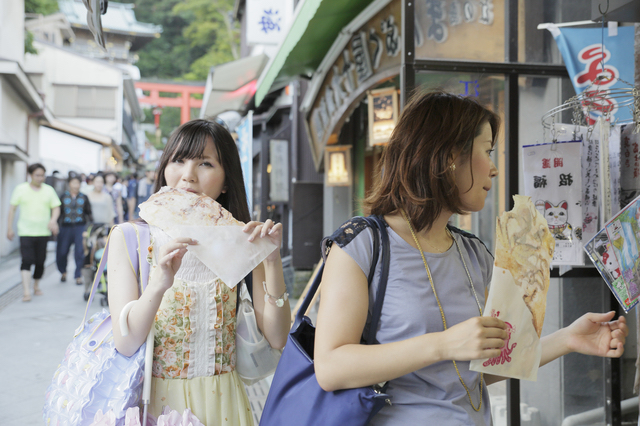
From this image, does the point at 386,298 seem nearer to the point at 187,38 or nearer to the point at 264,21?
the point at 264,21

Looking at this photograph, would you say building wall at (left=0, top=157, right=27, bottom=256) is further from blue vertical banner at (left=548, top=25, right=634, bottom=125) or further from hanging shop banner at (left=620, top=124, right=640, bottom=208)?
hanging shop banner at (left=620, top=124, right=640, bottom=208)

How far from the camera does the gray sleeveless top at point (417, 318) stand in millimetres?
1495

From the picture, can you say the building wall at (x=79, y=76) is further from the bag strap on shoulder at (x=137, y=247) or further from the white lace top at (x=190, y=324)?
the white lace top at (x=190, y=324)

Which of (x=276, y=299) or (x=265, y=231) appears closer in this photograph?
(x=265, y=231)

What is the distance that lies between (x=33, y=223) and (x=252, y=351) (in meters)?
7.97

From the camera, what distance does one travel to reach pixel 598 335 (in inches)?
69.4

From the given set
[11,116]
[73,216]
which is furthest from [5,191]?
[73,216]

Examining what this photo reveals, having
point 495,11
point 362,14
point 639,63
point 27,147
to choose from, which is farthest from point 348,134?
point 27,147

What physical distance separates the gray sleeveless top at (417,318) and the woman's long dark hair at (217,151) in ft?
2.67

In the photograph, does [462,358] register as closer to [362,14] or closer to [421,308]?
[421,308]

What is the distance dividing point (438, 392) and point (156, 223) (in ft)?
3.59

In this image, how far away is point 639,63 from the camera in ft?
8.34

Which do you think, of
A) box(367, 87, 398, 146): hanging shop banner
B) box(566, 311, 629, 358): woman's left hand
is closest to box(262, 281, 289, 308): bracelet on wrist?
box(566, 311, 629, 358): woman's left hand

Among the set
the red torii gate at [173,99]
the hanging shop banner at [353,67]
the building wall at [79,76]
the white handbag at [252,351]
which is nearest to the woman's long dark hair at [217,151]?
the white handbag at [252,351]
